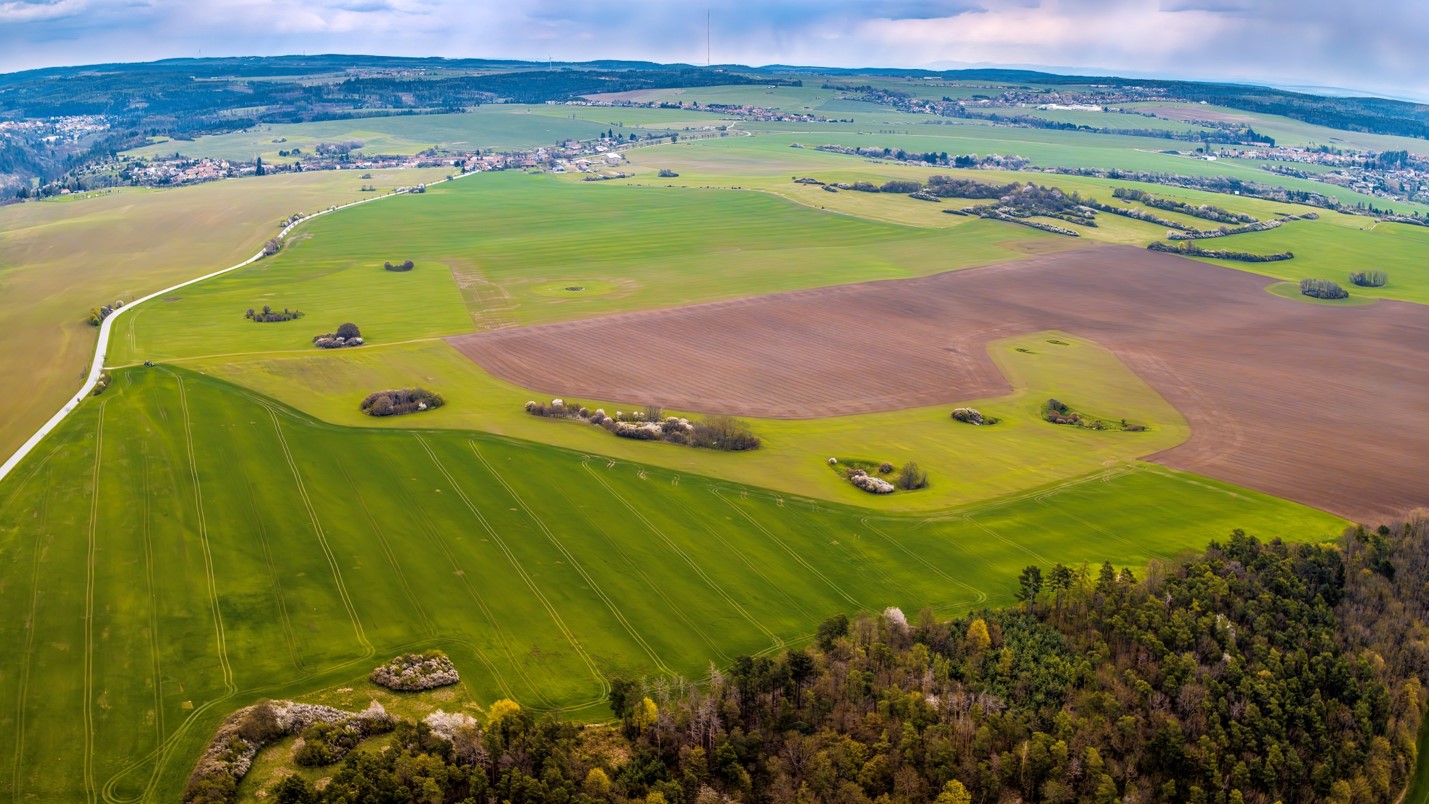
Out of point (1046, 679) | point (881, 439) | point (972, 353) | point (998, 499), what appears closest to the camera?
point (1046, 679)

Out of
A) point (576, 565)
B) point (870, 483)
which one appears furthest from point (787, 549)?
point (576, 565)

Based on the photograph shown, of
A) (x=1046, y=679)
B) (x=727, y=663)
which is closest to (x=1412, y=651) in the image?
(x=1046, y=679)

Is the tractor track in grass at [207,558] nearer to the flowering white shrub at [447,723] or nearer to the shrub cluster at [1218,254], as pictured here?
the flowering white shrub at [447,723]

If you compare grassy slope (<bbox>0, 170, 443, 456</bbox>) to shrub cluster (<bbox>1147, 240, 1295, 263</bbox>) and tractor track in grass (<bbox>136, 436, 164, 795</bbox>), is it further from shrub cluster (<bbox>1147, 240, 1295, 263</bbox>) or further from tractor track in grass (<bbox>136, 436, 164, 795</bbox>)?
shrub cluster (<bbox>1147, 240, 1295, 263</bbox>)

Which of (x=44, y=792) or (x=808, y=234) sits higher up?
(x=808, y=234)

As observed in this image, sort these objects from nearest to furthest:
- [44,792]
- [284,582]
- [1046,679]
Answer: [44,792] < [1046,679] < [284,582]

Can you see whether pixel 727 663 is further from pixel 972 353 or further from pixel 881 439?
pixel 972 353
